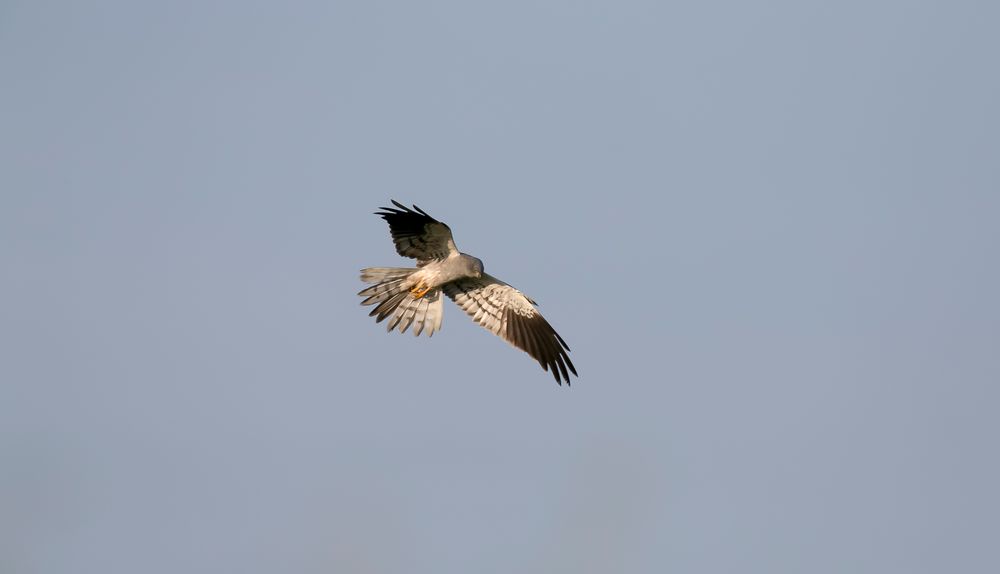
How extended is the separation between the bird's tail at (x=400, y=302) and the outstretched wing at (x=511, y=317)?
0.57m

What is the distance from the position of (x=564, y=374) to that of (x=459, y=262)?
2990 mm

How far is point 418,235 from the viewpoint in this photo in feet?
91.7

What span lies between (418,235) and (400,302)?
64.1 inches

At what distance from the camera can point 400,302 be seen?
28.8 meters

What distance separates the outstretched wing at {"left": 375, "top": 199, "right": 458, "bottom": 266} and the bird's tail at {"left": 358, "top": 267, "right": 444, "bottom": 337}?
1.38 feet

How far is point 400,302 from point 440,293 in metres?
1.05

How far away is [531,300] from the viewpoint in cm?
2916

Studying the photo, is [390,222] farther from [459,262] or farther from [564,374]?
[564,374]

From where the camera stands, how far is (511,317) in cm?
2925

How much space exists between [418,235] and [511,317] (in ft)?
9.00

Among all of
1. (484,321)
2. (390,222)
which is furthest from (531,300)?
(390,222)

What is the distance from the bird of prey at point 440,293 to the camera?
28.0 metres

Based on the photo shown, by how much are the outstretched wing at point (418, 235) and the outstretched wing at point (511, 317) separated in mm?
1088

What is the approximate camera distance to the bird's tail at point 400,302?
28500 mm
